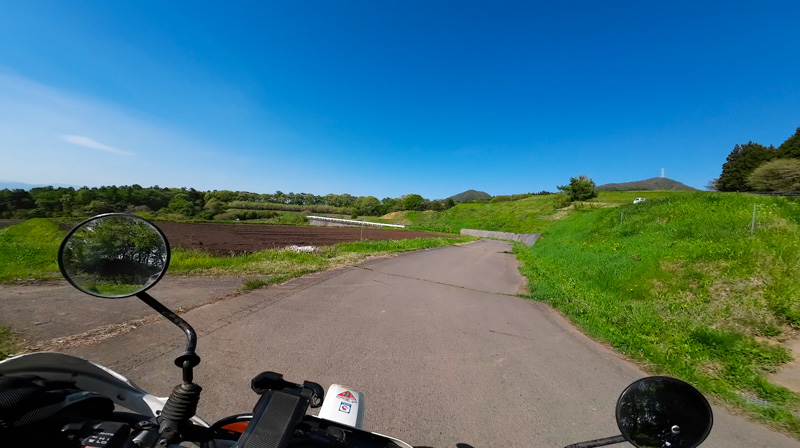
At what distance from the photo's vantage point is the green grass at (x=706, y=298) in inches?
154

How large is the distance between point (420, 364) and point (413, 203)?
92.9 meters

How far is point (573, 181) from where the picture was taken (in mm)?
57562

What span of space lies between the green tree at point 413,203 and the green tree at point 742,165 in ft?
206

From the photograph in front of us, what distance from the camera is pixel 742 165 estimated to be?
52.2 m

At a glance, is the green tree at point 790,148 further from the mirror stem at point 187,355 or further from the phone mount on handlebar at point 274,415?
the mirror stem at point 187,355

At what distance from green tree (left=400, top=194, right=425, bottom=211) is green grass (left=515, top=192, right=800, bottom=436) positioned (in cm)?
8185

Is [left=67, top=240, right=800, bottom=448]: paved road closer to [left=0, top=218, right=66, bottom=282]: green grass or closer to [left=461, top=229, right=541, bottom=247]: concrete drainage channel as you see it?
[left=0, top=218, right=66, bottom=282]: green grass

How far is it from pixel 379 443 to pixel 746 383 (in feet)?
15.3

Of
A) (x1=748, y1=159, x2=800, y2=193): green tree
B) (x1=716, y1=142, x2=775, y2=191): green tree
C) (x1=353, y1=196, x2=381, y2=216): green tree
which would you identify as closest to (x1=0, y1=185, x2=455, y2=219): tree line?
(x1=353, y1=196, x2=381, y2=216): green tree

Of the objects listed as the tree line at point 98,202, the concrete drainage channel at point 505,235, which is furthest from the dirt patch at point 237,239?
the concrete drainage channel at point 505,235

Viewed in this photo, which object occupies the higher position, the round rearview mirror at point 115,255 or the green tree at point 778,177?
the green tree at point 778,177

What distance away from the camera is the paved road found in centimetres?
266

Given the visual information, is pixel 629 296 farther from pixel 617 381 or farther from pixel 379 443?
pixel 379 443

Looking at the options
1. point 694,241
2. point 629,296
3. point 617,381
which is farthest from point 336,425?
point 694,241
